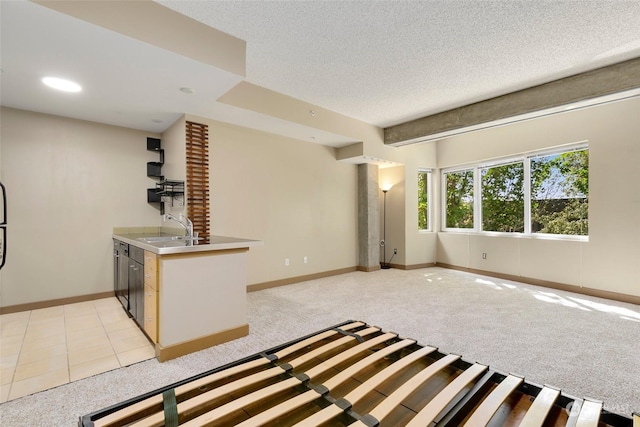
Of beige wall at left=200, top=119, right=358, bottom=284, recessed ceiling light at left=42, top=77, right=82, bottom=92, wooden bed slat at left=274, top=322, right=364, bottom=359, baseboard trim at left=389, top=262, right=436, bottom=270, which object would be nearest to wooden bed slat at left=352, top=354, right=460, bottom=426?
wooden bed slat at left=274, top=322, right=364, bottom=359

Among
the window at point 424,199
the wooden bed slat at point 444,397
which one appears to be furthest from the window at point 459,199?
the wooden bed slat at point 444,397

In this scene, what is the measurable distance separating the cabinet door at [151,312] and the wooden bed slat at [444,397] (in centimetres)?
233

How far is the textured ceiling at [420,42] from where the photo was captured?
247 centimetres

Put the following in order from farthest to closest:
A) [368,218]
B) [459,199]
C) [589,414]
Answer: [459,199], [368,218], [589,414]

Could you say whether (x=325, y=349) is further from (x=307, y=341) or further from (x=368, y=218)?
(x=368, y=218)

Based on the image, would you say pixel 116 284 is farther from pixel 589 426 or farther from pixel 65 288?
pixel 589 426

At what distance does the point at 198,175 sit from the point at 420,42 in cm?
314

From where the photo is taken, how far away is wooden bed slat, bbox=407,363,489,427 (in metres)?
1.05

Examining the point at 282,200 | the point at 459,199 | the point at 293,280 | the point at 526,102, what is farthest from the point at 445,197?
the point at 293,280

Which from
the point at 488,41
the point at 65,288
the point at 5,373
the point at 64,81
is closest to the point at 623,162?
the point at 488,41

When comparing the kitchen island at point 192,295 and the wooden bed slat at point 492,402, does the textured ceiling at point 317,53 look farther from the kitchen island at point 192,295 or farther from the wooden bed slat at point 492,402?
the wooden bed slat at point 492,402

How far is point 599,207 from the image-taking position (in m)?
4.37

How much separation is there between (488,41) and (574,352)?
306 cm

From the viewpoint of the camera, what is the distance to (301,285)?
16.6 ft
